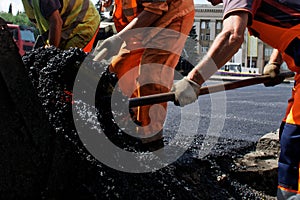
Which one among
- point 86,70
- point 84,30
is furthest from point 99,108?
point 84,30

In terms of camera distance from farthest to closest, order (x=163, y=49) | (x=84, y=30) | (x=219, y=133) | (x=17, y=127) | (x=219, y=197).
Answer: (x=219, y=133)
(x=84, y=30)
(x=163, y=49)
(x=219, y=197)
(x=17, y=127)

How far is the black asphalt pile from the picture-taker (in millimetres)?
1960

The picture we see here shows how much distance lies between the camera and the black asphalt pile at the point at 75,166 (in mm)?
1960

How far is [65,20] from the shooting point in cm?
397

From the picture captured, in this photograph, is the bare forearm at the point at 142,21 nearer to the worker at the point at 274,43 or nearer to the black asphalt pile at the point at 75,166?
the black asphalt pile at the point at 75,166

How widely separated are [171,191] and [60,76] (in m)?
0.86

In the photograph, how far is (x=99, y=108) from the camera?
2316 mm

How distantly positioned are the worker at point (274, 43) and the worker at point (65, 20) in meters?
1.90

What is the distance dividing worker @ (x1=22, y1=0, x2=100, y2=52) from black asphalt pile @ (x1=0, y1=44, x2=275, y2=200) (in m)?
1.16

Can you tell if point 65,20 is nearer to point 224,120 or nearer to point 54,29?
point 54,29

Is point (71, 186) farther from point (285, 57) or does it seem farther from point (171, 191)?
point (285, 57)

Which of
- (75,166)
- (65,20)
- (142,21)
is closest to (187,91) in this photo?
(75,166)

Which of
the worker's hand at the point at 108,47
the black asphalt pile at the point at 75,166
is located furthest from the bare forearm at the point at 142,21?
the black asphalt pile at the point at 75,166

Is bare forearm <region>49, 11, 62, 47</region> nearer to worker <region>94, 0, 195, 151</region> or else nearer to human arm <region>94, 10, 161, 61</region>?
worker <region>94, 0, 195, 151</region>
